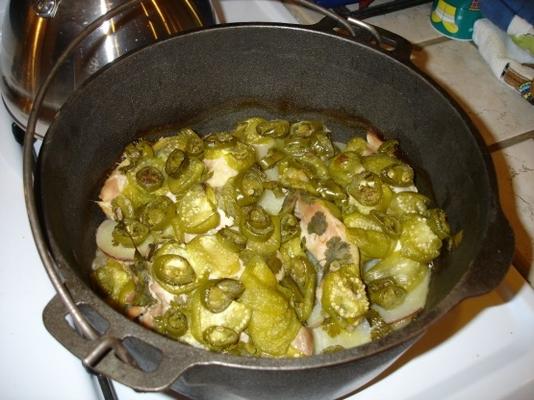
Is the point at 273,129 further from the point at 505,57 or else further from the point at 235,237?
the point at 505,57

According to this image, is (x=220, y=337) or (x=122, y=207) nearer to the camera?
(x=220, y=337)

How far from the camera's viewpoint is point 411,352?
0.92 metres

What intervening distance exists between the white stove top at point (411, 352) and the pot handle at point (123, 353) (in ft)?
0.89

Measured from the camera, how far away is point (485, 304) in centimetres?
98

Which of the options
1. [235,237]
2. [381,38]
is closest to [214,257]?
[235,237]

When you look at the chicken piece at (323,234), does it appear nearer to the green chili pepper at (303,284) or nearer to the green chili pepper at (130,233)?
the green chili pepper at (303,284)

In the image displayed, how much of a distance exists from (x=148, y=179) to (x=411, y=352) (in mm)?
553

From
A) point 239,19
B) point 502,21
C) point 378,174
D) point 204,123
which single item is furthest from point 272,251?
point 502,21

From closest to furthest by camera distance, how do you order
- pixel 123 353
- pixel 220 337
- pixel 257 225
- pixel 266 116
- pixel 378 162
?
pixel 123 353 → pixel 220 337 → pixel 257 225 → pixel 378 162 → pixel 266 116

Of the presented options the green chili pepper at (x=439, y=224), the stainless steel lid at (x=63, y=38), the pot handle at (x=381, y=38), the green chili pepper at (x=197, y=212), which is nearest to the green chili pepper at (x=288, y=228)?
the green chili pepper at (x=197, y=212)

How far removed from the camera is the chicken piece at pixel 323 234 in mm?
877

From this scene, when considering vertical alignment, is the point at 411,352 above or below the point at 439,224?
below

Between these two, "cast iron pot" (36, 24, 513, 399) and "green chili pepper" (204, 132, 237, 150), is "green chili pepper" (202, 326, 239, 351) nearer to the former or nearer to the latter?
"cast iron pot" (36, 24, 513, 399)

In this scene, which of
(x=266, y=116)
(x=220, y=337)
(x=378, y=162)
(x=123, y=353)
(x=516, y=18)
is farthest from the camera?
(x=516, y=18)
